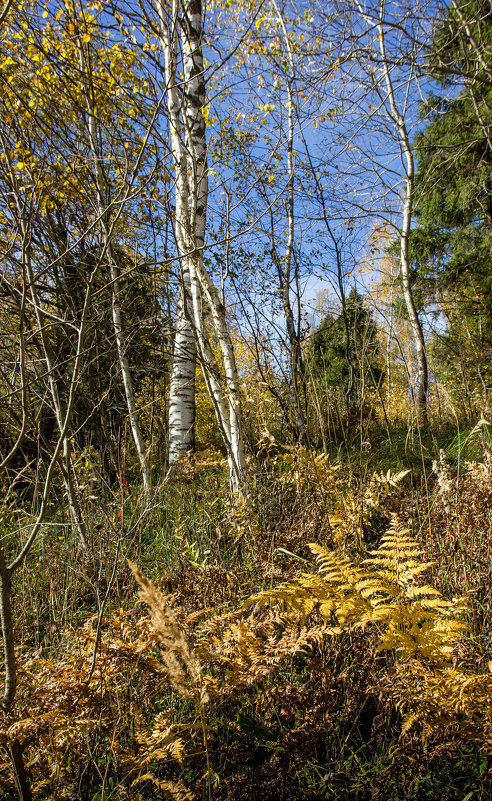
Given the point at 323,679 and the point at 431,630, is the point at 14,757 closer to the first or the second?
the point at 323,679

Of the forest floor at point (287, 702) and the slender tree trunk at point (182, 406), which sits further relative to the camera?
the slender tree trunk at point (182, 406)

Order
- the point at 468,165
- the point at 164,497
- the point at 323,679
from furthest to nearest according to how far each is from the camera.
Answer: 1. the point at 468,165
2. the point at 164,497
3. the point at 323,679

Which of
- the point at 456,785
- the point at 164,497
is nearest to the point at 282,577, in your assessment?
the point at 456,785

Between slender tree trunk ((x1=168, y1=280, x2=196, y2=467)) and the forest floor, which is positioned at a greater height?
slender tree trunk ((x1=168, y1=280, x2=196, y2=467))

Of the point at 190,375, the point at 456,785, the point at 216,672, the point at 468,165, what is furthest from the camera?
the point at 468,165

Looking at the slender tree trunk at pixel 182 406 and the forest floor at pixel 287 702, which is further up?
the slender tree trunk at pixel 182 406

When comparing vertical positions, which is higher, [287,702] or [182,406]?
[182,406]

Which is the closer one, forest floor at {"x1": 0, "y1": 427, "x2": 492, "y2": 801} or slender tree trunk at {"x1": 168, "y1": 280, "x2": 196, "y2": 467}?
forest floor at {"x1": 0, "y1": 427, "x2": 492, "y2": 801}

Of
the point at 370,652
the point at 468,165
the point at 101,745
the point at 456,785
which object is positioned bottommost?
the point at 456,785

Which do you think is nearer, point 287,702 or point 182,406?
point 287,702

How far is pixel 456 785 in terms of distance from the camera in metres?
1.06

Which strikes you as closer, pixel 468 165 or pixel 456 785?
pixel 456 785

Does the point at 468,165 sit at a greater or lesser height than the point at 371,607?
greater

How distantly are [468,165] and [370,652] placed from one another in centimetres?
789
